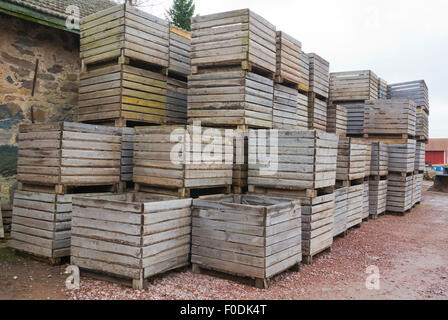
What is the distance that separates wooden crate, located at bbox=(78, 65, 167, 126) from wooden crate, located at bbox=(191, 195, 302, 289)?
8.53 ft

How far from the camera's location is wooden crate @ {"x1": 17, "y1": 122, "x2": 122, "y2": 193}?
578 centimetres

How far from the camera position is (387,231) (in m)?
9.32

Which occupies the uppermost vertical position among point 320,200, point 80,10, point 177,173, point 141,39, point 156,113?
point 80,10

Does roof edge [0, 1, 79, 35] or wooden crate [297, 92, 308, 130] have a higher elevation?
roof edge [0, 1, 79, 35]

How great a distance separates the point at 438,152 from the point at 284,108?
142 feet

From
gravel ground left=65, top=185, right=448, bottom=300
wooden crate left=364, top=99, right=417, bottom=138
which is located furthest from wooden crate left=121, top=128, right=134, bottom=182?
wooden crate left=364, top=99, right=417, bottom=138

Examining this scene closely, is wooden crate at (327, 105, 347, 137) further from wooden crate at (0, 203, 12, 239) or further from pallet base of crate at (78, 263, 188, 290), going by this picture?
wooden crate at (0, 203, 12, 239)

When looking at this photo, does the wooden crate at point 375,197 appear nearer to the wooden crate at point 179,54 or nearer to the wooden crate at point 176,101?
the wooden crate at point 176,101

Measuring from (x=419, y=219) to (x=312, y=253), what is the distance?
20.8ft

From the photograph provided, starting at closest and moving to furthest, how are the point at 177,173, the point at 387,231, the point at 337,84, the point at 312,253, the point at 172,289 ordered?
the point at 172,289, the point at 177,173, the point at 312,253, the point at 387,231, the point at 337,84

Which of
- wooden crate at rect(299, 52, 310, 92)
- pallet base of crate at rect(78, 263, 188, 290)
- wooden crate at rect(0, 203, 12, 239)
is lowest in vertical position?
pallet base of crate at rect(78, 263, 188, 290)

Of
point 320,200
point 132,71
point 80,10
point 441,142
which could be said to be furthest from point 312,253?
point 441,142

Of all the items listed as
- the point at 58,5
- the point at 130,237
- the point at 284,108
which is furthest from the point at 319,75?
the point at 130,237

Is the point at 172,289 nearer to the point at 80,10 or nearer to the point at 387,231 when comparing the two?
the point at 387,231
